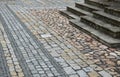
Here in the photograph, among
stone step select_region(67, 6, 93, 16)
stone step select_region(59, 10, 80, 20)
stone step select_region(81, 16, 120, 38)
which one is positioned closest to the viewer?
stone step select_region(81, 16, 120, 38)

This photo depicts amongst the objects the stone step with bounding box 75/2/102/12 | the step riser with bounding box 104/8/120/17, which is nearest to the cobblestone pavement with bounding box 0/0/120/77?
the stone step with bounding box 75/2/102/12

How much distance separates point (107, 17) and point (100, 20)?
37 centimetres

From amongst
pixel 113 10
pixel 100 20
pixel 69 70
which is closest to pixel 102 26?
pixel 100 20

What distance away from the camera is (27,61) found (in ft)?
20.0

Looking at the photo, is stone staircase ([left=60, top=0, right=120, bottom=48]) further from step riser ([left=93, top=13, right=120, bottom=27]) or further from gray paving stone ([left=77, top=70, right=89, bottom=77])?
A: gray paving stone ([left=77, top=70, right=89, bottom=77])

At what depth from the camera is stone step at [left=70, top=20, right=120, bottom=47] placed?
7.12 m

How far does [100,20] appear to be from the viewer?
28.8 ft

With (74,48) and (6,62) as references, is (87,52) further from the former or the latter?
(6,62)

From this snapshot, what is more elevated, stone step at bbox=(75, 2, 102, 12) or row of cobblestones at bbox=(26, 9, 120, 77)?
stone step at bbox=(75, 2, 102, 12)

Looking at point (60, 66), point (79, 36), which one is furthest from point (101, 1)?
point (60, 66)

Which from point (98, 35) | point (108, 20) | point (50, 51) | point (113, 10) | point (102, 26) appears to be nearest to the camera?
point (50, 51)

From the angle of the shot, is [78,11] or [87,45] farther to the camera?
[78,11]

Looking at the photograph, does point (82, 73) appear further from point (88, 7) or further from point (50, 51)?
point (88, 7)

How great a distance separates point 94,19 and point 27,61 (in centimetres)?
358
